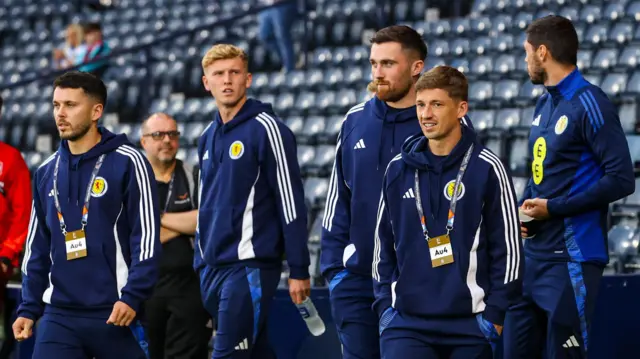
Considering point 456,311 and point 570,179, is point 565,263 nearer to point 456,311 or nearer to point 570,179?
point 570,179

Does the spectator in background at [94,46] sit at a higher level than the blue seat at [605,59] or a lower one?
higher

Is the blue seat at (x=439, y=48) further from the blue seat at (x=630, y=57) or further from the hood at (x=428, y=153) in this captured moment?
the hood at (x=428, y=153)

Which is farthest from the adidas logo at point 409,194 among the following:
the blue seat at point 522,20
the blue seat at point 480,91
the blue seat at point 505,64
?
the blue seat at point 522,20

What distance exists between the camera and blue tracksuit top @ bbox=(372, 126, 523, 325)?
4.74 meters

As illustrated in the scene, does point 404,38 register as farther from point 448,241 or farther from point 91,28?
point 91,28

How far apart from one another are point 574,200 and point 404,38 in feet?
3.37

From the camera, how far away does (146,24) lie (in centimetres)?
1783

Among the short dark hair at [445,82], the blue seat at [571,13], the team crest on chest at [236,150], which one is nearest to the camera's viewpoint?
the short dark hair at [445,82]

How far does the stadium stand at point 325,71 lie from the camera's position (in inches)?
429

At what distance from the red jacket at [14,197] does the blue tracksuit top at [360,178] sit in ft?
7.39

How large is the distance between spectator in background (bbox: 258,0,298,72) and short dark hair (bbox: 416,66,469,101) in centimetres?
925

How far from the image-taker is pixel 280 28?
1417 centimetres

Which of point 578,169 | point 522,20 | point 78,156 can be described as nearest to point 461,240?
point 578,169

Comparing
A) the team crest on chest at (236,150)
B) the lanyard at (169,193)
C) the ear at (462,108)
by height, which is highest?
the ear at (462,108)
